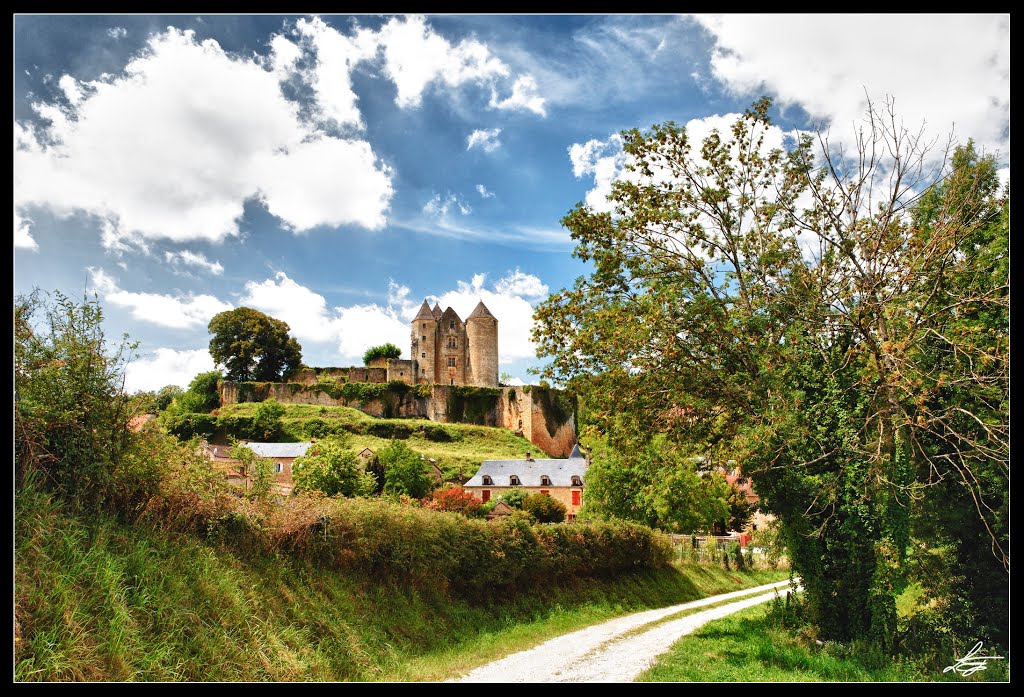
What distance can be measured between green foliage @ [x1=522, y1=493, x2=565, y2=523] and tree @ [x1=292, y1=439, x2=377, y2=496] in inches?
307

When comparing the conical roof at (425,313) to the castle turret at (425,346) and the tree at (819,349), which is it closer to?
the castle turret at (425,346)

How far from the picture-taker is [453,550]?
10.1m

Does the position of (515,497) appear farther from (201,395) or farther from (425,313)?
(425,313)

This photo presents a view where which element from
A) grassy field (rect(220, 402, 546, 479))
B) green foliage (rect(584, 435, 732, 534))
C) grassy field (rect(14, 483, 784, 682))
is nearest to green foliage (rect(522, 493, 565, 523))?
green foliage (rect(584, 435, 732, 534))

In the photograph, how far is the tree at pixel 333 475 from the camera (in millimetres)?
14766

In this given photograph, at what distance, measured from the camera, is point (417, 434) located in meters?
41.2

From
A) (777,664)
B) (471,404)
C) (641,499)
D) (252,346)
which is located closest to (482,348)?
(471,404)

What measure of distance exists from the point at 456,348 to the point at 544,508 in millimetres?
31409

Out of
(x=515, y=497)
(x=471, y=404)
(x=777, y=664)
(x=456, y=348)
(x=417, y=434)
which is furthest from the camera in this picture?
(x=456, y=348)

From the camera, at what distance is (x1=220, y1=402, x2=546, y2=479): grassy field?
38.7m

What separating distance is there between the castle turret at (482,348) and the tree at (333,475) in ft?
116

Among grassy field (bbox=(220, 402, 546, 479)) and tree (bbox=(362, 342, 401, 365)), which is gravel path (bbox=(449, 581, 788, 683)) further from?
tree (bbox=(362, 342, 401, 365))

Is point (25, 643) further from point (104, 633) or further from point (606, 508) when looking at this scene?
point (606, 508)

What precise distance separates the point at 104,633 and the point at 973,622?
9.46m
